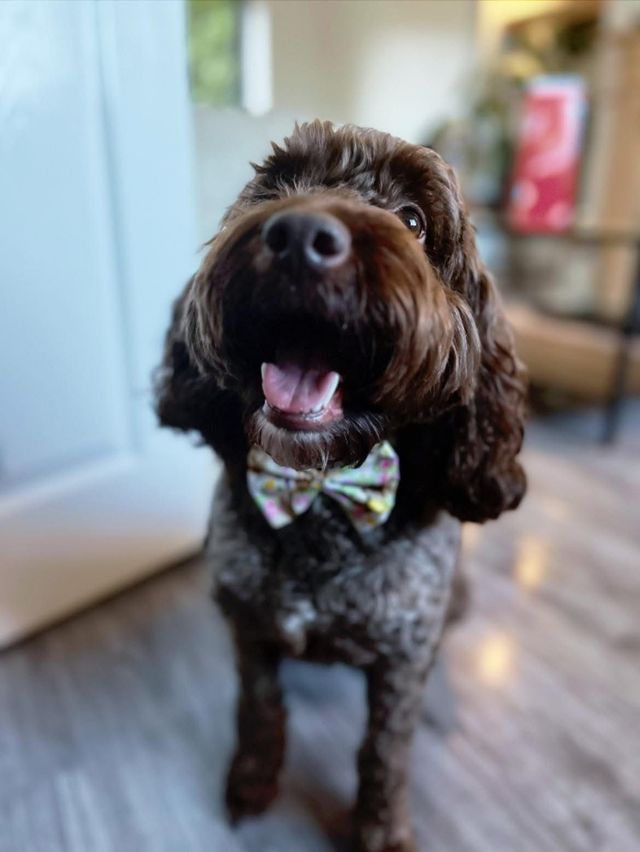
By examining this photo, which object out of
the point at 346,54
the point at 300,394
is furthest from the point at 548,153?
the point at 300,394

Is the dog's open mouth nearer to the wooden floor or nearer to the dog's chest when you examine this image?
the dog's chest

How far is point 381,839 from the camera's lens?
95cm

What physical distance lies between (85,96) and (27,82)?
0.11m

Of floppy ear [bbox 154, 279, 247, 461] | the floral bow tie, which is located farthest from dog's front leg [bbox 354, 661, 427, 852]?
floppy ear [bbox 154, 279, 247, 461]

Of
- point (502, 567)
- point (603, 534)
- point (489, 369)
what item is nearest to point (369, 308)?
point (489, 369)

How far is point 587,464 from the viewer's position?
2299mm

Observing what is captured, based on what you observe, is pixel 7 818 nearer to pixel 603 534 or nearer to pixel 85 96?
pixel 85 96

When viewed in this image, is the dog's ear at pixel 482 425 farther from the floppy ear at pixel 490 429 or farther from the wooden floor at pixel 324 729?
the wooden floor at pixel 324 729

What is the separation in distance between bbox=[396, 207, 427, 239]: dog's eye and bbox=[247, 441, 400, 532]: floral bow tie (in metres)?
→ 0.26

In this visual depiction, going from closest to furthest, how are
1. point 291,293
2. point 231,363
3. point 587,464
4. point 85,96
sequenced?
point 291,293 < point 231,363 < point 85,96 < point 587,464

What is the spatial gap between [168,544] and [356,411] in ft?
3.49

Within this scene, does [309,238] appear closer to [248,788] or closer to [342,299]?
[342,299]

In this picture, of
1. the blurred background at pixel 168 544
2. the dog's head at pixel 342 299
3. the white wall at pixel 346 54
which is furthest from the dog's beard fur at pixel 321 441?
the white wall at pixel 346 54

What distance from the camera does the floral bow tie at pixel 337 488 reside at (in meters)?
0.82
